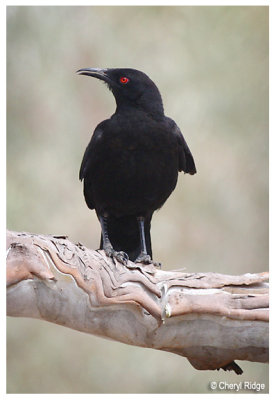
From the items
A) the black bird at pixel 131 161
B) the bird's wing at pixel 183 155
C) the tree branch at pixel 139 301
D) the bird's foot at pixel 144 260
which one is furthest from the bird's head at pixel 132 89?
the tree branch at pixel 139 301

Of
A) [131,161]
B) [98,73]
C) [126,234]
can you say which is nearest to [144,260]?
[126,234]

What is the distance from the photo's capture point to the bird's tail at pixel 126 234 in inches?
173

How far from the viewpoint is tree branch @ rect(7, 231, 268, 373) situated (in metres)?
2.69

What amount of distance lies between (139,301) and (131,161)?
4.24 ft

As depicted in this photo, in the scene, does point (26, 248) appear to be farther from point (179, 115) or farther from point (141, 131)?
point (179, 115)

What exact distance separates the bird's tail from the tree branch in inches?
45.1

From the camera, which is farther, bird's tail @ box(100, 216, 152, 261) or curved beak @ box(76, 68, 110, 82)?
bird's tail @ box(100, 216, 152, 261)

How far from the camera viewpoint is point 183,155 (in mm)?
4348

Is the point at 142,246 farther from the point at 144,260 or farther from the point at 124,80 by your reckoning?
the point at 124,80

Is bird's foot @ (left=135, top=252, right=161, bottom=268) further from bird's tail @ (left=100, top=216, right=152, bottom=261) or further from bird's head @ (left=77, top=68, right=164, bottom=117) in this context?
bird's head @ (left=77, top=68, right=164, bottom=117)

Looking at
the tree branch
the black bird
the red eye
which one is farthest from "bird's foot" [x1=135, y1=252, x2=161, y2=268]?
the red eye

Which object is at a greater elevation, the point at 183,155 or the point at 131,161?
the point at 183,155
